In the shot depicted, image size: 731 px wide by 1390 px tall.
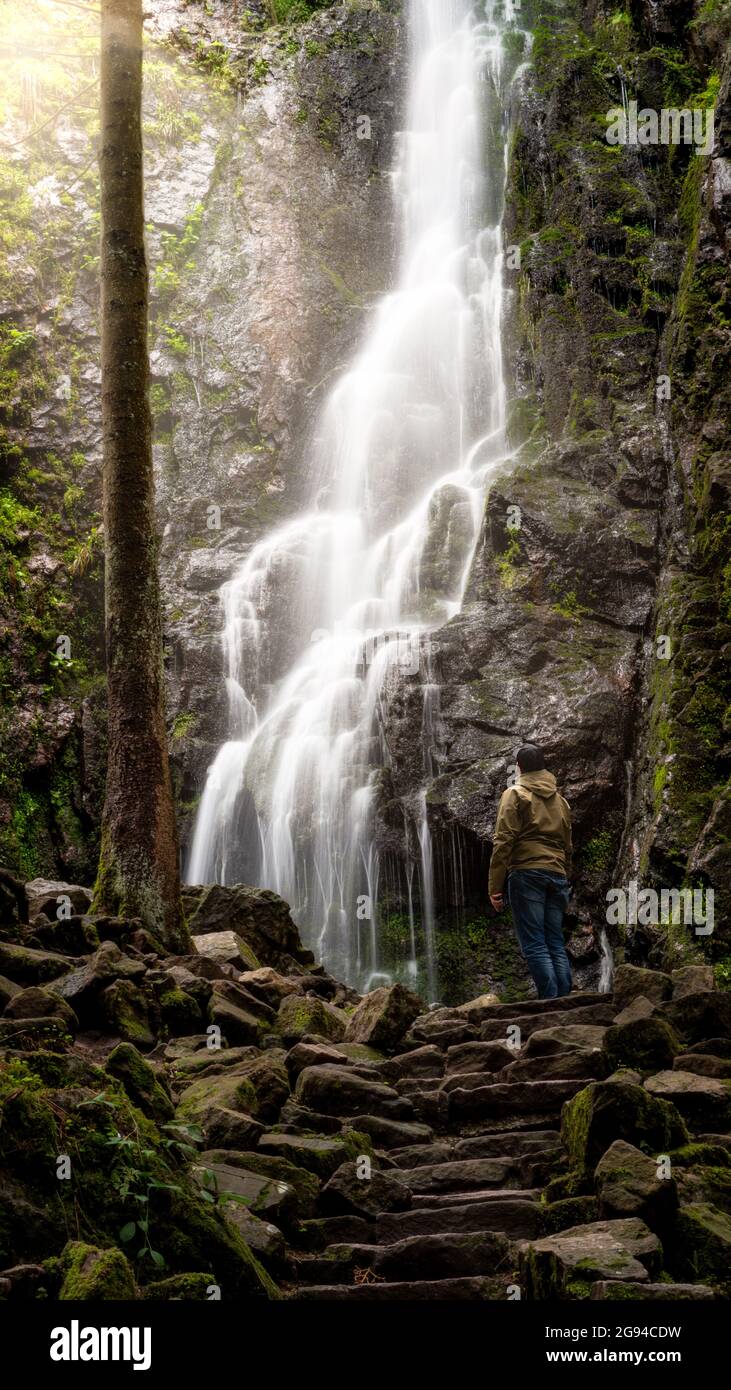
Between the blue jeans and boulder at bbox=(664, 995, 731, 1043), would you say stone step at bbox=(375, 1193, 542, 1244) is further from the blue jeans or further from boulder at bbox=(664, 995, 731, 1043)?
the blue jeans

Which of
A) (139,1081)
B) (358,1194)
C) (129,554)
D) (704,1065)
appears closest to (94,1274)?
(139,1081)

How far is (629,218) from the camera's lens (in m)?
17.8

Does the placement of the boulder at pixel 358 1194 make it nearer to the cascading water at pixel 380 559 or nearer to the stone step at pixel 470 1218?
the stone step at pixel 470 1218

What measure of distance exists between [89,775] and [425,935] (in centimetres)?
622

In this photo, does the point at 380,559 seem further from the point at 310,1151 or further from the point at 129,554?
the point at 310,1151

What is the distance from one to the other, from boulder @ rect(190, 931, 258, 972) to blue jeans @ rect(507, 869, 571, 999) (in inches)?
81.1

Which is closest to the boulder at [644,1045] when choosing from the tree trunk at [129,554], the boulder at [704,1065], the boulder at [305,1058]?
the boulder at [704,1065]

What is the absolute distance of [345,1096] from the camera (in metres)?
5.45

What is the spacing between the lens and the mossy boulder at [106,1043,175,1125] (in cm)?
429

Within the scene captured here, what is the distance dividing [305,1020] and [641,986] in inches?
81.7

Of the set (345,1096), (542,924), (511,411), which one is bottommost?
(345,1096)

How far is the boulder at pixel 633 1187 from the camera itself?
143 inches

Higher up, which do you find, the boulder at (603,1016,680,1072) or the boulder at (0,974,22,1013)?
the boulder at (0,974,22,1013)

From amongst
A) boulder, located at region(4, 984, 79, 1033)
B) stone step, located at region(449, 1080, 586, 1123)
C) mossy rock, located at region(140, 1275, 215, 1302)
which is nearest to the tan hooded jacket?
stone step, located at region(449, 1080, 586, 1123)
